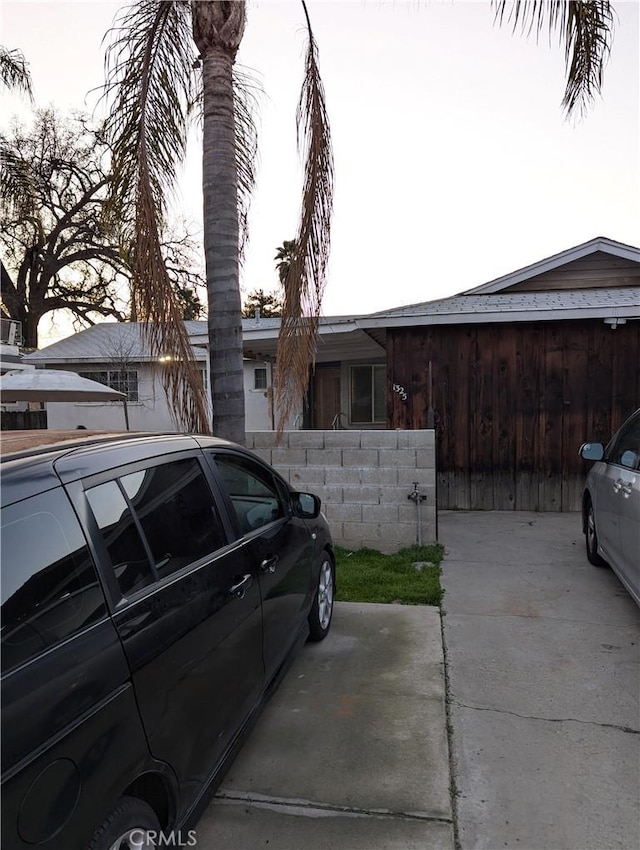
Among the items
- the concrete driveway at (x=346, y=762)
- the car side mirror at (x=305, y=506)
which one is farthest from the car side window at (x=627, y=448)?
the car side mirror at (x=305, y=506)

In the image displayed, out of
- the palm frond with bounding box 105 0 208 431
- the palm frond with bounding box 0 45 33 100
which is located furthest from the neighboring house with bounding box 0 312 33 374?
the palm frond with bounding box 105 0 208 431

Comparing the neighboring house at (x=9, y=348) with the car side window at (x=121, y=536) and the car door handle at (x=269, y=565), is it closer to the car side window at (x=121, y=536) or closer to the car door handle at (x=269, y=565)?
the car door handle at (x=269, y=565)

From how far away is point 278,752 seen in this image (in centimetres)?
284

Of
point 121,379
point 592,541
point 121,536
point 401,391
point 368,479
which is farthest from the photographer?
point 121,379

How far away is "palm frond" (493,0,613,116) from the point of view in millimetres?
4684

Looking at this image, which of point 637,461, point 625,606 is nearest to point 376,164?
point 637,461

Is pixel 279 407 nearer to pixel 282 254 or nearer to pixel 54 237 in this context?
pixel 54 237

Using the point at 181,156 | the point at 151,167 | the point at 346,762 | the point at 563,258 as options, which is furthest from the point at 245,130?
the point at 563,258

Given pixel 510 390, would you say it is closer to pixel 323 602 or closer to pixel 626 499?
pixel 626 499

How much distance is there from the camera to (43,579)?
1520 millimetres

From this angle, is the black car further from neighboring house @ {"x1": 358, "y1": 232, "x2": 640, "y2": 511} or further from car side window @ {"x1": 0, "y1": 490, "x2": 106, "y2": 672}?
neighboring house @ {"x1": 358, "y1": 232, "x2": 640, "y2": 511}

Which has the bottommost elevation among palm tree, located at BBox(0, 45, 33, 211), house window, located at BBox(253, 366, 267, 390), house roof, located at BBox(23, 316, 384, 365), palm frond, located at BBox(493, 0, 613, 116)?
house window, located at BBox(253, 366, 267, 390)

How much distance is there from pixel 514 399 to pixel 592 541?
3030 millimetres

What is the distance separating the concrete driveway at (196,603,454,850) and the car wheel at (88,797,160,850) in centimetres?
69
